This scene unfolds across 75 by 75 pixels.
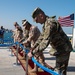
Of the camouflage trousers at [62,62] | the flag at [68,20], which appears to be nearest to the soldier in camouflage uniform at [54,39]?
the camouflage trousers at [62,62]

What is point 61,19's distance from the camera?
2242 cm

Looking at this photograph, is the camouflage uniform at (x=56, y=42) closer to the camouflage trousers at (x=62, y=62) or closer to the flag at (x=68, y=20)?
the camouflage trousers at (x=62, y=62)

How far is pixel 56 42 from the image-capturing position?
15.7 feet

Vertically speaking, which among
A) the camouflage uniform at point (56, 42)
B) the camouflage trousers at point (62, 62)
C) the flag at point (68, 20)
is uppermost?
the flag at point (68, 20)

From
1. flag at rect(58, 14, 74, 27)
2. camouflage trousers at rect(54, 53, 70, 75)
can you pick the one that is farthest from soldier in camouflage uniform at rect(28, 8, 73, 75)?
flag at rect(58, 14, 74, 27)

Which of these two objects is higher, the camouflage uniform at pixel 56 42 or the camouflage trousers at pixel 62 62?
the camouflage uniform at pixel 56 42

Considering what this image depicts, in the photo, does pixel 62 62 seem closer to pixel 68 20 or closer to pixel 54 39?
pixel 54 39

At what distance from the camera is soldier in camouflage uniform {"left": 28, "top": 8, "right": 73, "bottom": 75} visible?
179 inches

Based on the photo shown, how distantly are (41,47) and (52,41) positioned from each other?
0.95ft

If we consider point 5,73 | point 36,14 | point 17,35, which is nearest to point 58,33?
point 36,14

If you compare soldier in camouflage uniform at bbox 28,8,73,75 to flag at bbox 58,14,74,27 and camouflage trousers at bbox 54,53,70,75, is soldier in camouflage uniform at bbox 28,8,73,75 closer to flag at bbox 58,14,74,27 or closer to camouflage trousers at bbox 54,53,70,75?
camouflage trousers at bbox 54,53,70,75

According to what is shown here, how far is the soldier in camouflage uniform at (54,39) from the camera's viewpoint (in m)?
4.55

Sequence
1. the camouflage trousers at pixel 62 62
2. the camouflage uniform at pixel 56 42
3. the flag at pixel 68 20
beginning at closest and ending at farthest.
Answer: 1. the camouflage uniform at pixel 56 42
2. the camouflage trousers at pixel 62 62
3. the flag at pixel 68 20

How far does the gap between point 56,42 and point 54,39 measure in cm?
8
